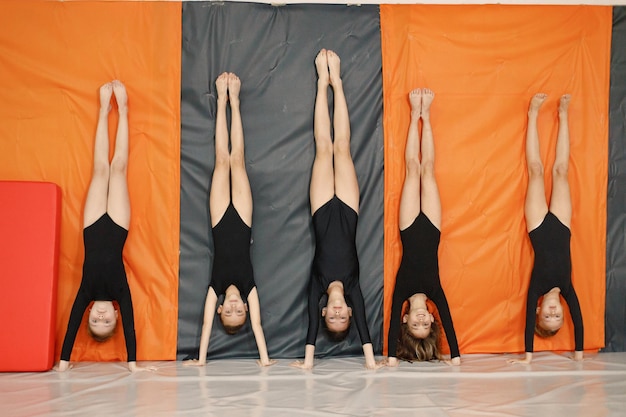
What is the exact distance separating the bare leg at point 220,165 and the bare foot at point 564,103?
237 centimetres

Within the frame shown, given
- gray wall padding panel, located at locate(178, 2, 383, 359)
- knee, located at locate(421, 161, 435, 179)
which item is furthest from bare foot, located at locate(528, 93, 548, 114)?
gray wall padding panel, located at locate(178, 2, 383, 359)

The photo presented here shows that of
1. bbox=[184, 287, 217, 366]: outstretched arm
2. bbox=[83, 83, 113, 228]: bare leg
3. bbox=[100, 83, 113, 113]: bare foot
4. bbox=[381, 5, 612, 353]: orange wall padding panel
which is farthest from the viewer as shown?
bbox=[381, 5, 612, 353]: orange wall padding panel

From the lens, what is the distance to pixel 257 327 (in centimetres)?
458

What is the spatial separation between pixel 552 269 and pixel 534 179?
647 mm

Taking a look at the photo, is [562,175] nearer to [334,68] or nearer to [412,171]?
[412,171]

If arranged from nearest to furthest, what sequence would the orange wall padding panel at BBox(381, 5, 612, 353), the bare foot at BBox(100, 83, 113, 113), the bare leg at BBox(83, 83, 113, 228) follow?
1. the bare leg at BBox(83, 83, 113, 228)
2. the bare foot at BBox(100, 83, 113, 113)
3. the orange wall padding panel at BBox(381, 5, 612, 353)

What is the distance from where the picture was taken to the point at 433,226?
481 centimetres

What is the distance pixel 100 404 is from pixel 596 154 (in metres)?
3.76

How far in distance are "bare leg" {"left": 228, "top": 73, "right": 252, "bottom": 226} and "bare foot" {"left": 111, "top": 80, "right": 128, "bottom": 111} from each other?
712 mm

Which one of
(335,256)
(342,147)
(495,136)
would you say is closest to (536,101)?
(495,136)

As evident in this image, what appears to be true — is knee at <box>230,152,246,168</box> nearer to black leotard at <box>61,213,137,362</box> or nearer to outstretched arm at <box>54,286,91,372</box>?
black leotard at <box>61,213,137,362</box>

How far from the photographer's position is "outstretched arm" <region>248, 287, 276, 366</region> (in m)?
4.54

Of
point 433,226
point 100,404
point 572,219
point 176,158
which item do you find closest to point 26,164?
point 176,158

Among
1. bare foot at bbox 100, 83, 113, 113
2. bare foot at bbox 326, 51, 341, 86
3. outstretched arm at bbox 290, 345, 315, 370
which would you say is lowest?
outstretched arm at bbox 290, 345, 315, 370
